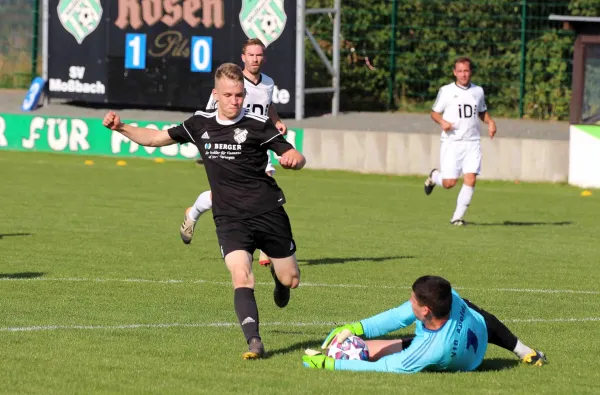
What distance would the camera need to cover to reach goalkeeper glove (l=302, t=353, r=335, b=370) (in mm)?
7770

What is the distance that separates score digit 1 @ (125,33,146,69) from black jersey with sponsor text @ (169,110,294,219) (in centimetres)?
1994

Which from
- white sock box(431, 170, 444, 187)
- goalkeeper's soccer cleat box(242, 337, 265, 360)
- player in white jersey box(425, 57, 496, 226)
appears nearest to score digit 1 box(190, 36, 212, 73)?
white sock box(431, 170, 444, 187)

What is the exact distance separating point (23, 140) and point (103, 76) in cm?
235

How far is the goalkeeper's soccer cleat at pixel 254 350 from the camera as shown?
7.91 metres

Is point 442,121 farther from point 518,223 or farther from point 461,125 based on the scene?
point 518,223

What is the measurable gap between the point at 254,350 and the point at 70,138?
19886mm

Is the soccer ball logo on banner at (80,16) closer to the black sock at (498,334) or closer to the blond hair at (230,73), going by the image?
the blond hair at (230,73)

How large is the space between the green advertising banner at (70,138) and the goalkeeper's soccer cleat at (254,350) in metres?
18.4

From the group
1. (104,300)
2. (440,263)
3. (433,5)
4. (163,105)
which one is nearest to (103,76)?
(163,105)

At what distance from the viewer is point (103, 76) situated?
28.6m

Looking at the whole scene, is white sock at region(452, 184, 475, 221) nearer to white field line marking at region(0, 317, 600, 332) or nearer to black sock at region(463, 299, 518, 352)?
white field line marking at region(0, 317, 600, 332)

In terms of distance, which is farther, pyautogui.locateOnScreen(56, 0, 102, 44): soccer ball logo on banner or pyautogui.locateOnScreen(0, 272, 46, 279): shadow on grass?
pyautogui.locateOnScreen(56, 0, 102, 44): soccer ball logo on banner

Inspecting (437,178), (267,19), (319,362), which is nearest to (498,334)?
(319,362)

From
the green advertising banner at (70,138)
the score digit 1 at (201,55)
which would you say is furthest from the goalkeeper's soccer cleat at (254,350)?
the score digit 1 at (201,55)
